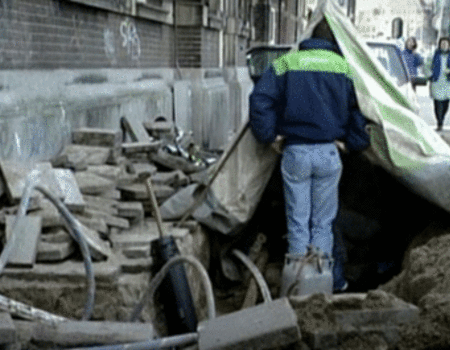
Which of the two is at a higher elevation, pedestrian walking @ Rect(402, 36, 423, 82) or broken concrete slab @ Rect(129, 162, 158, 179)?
pedestrian walking @ Rect(402, 36, 423, 82)

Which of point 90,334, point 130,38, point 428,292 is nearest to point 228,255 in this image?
point 428,292

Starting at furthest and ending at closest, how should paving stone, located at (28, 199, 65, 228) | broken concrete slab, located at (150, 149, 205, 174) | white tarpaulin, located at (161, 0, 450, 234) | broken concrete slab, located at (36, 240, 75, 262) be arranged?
1. broken concrete slab, located at (150, 149, 205, 174)
2. white tarpaulin, located at (161, 0, 450, 234)
3. paving stone, located at (28, 199, 65, 228)
4. broken concrete slab, located at (36, 240, 75, 262)

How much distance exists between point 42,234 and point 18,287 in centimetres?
50

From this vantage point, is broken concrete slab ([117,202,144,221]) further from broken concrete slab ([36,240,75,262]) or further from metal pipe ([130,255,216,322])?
metal pipe ([130,255,216,322])

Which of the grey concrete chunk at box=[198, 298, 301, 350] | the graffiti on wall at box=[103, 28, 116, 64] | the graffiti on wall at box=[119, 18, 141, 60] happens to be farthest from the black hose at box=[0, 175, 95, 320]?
the graffiti on wall at box=[119, 18, 141, 60]

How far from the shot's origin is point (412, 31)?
67.2 metres

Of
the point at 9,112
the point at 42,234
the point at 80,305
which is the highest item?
the point at 9,112

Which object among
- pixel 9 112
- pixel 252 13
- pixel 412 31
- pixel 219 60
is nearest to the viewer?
pixel 9 112

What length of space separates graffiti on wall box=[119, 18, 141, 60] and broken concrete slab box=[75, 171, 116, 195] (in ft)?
13.1

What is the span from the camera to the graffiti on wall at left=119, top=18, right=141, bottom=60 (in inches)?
401

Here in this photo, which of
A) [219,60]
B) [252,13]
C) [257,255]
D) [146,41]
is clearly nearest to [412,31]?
[252,13]

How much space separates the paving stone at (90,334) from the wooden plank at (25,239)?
1.13 metres

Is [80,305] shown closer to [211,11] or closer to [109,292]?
[109,292]

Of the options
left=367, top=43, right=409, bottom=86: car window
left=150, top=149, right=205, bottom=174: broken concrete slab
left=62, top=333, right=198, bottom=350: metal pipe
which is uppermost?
left=367, top=43, right=409, bottom=86: car window
